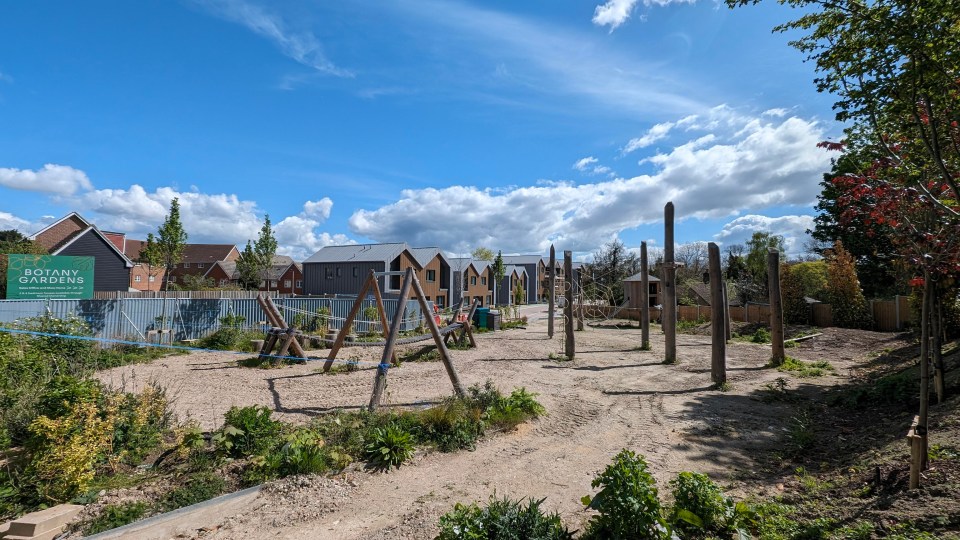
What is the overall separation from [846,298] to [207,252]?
8314 cm

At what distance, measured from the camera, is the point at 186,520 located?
4230 mm

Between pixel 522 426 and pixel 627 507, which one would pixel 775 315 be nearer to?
pixel 522 426

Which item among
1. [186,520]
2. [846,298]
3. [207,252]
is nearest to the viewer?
[186,520]

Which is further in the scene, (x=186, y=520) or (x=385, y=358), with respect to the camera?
(x=385, y=358)

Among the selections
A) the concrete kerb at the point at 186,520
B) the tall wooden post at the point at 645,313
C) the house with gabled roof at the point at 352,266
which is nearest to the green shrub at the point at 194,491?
the concrete kerb at the point at 186,520

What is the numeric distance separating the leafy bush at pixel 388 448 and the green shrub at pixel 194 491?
166 cm

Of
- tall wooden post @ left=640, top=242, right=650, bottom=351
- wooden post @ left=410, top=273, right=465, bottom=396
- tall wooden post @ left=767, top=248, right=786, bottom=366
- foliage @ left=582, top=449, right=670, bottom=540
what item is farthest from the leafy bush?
tall wooden post @ left=640, top=242, right=650, bottom=351

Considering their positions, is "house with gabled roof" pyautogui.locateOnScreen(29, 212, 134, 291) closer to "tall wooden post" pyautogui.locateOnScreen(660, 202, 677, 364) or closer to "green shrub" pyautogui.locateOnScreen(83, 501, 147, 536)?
"green shrub" pyautogui.locateOnScreen(83, 501, 147, 536)

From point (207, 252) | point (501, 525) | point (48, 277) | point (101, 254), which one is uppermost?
point (207, 252)

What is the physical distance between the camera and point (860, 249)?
100 ft

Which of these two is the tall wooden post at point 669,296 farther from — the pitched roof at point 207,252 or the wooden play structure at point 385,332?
the pitched roof at point 207,252

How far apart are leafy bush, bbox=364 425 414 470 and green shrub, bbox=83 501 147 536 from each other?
2352 mm

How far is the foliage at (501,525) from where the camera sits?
138 inches

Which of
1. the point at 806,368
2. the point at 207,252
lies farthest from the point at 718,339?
the point at 207,252
